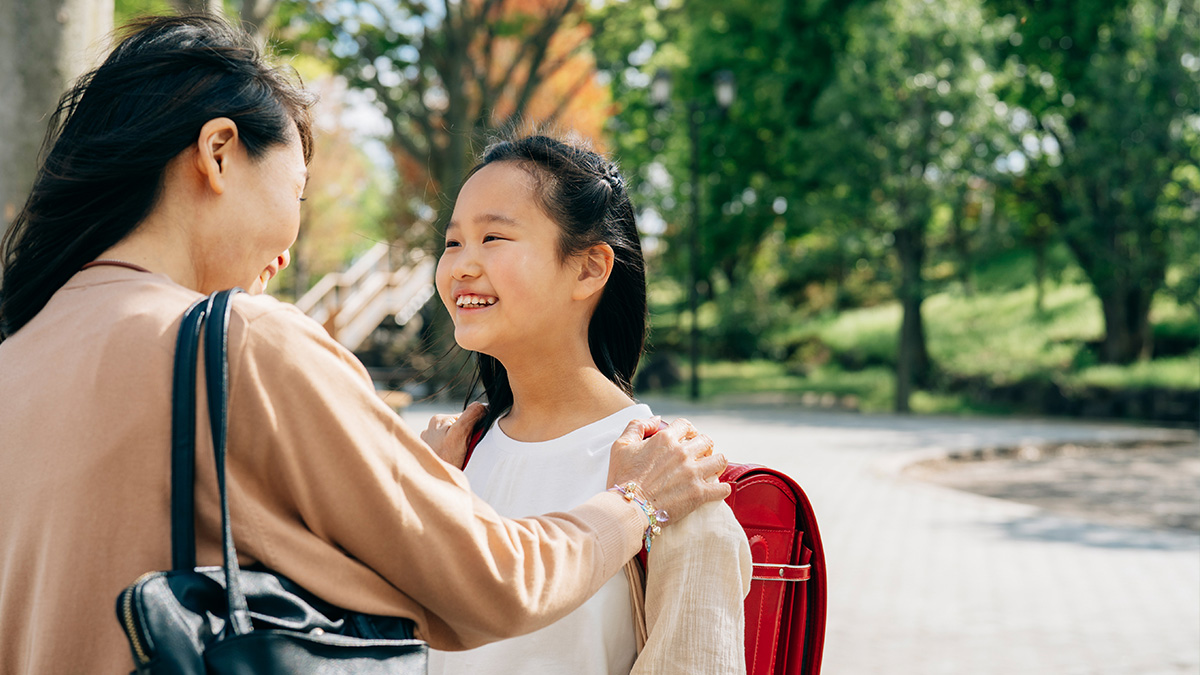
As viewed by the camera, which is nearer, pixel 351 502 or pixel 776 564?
pixel 351 502

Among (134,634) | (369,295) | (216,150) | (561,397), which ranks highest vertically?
(369,295)

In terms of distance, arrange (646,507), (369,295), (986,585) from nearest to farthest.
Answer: (646,507)
(986,585)
(369,295)

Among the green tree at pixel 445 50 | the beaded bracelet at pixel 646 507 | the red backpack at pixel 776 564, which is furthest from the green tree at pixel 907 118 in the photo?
the beaded bracelet at pixel 646 507

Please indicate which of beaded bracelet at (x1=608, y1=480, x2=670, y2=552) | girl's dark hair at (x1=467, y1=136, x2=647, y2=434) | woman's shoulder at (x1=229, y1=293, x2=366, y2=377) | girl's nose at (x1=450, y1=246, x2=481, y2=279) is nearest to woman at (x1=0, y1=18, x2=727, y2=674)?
woman's shoulder at (x1=229, y1=293, x2=366, y2=377)

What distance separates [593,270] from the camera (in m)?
2.21

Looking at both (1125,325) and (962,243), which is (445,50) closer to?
(962,243)

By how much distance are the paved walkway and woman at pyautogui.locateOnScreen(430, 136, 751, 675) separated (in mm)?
3573

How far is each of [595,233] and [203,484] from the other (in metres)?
1.10

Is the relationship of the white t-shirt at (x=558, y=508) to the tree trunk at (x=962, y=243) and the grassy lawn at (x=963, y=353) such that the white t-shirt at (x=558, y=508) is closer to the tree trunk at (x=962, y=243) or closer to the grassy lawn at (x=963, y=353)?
the tree trunk at (x=962, y=243)

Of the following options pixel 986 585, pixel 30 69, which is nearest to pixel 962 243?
pixel 986 585

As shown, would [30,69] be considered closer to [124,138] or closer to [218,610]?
[124,138]

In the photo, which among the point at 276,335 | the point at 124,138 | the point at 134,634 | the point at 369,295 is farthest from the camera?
the point at 369,295

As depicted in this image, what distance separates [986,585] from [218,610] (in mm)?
6596

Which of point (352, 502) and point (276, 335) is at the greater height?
point (276, 335)
